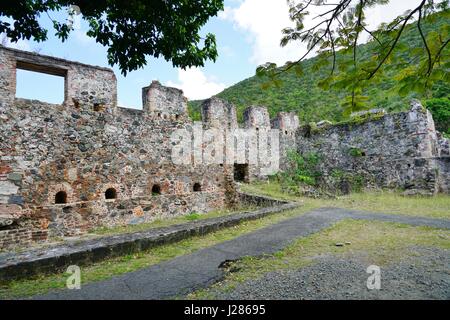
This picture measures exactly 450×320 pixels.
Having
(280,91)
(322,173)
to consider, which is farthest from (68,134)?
(280,91)

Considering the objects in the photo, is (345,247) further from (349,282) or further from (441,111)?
(441,111)

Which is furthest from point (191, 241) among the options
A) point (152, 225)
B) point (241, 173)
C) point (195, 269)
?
point (241, 173)

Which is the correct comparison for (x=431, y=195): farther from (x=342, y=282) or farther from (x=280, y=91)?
(x=280, y=91)

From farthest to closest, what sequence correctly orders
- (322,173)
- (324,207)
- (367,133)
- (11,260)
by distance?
(322,173)
(367,133)
(324,207)
(11,260)

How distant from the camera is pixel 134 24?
3.83 meters

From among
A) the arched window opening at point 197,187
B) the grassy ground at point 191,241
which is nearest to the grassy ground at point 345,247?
the grassy ground at point 191,241

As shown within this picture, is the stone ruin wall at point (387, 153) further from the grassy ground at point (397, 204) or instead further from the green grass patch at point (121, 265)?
the green grass patch at point (121, 265)

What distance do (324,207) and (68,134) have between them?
7.25 meters

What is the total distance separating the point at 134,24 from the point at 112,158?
472 centimetres

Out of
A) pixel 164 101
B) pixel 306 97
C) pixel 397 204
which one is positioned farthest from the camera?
pixel 306 97

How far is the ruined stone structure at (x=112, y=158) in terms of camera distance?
6.16 metres

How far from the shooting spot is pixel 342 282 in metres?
2.76

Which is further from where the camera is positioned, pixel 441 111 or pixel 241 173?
pixel 441 111

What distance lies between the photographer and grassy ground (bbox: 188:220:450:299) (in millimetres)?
3126
